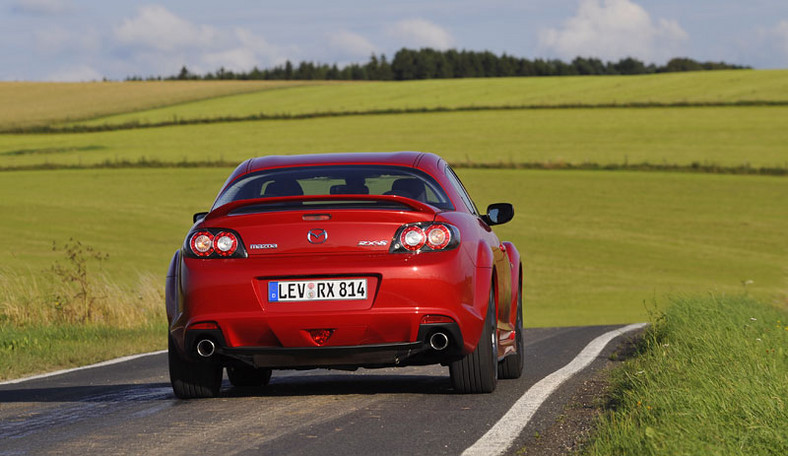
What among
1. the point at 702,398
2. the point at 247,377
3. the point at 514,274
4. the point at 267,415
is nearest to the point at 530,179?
the point at 514,274

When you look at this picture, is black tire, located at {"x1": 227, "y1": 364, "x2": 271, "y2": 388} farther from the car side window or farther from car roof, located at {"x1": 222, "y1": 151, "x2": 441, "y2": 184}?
the car side window

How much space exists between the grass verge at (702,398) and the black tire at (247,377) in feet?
8.34

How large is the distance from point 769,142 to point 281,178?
154 ft

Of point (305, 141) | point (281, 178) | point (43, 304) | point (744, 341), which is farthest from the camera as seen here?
point (305, 141)

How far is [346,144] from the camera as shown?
173 ft

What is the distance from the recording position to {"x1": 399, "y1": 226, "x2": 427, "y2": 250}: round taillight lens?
6.91 meters

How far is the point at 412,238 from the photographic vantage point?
692cm

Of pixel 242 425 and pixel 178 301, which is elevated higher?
pixel 178 301

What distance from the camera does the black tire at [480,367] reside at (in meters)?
7.40

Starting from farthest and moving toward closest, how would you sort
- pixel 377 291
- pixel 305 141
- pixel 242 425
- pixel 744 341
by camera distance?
pixel 305 141, pixel 744 341, pixel 377 291, pixel 242 425

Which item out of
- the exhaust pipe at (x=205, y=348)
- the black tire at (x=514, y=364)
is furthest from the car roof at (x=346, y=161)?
the black tire at (x=514, y=364)

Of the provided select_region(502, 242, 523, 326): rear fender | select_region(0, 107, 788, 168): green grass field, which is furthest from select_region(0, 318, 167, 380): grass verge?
select_region(0, 107, 788, 168): green grass field

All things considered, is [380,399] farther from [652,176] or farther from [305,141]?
[305,141]

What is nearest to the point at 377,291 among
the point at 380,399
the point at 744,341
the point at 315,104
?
the point at 380,399
